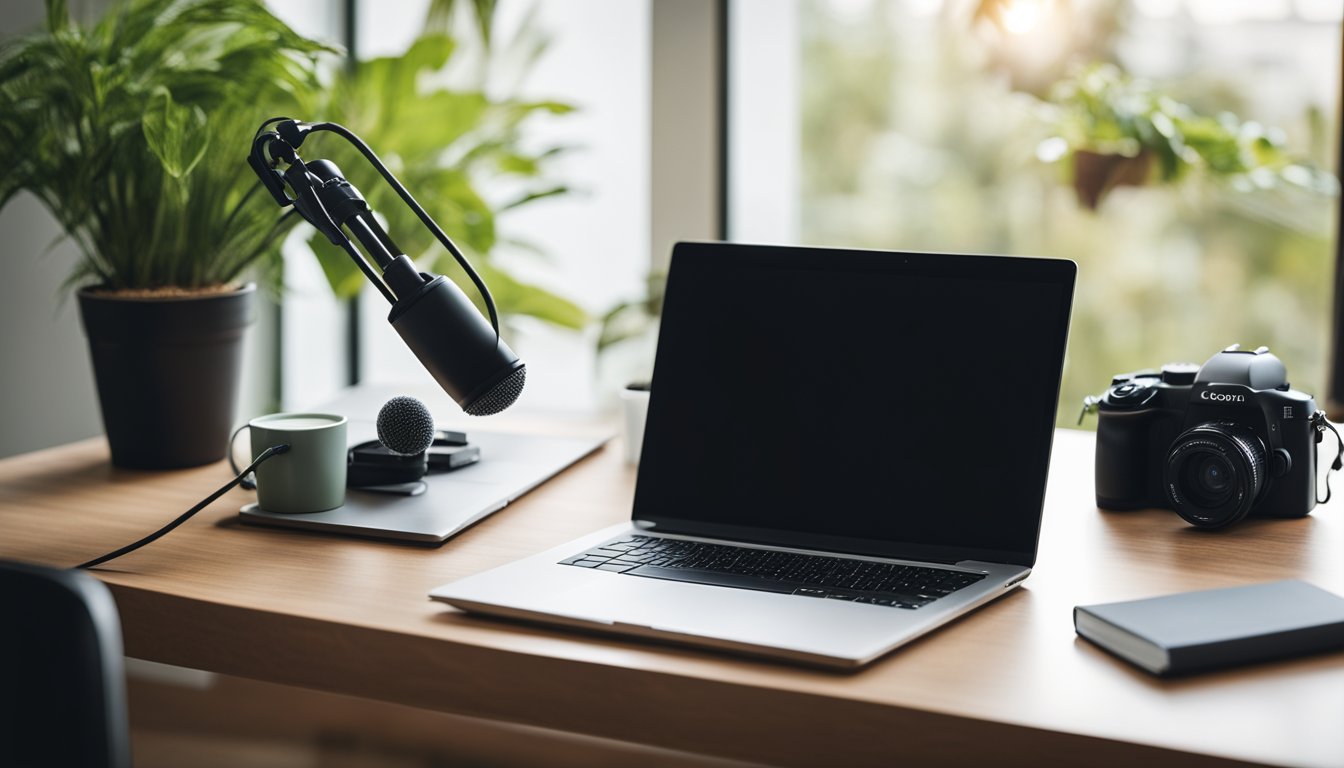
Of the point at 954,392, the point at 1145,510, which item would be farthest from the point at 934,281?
the point at 1145,510

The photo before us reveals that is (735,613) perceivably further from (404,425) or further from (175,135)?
(175,135)

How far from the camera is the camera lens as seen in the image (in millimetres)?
1097

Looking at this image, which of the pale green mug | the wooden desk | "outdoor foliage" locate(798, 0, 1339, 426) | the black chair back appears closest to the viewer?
the black chair back

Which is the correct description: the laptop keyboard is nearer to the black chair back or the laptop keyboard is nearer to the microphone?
the microphone

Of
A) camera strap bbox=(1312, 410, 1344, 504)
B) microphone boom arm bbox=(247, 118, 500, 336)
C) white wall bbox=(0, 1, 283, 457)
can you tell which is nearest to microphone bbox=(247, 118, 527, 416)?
microphone boom arm bbox=(247, 118, 500, 336)

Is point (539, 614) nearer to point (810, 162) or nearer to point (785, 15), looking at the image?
point (785, 15)

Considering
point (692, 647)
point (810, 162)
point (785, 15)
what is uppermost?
point (785, 15)

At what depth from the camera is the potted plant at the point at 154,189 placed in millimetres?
1299

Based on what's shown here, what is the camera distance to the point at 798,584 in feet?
3.12

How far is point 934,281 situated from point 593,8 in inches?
66.8

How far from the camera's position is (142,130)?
1.25m

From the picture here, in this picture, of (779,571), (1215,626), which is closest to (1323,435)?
(1215,626)

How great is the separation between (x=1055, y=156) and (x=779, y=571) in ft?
5.51

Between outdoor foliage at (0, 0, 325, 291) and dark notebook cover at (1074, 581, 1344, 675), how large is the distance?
0.91m
